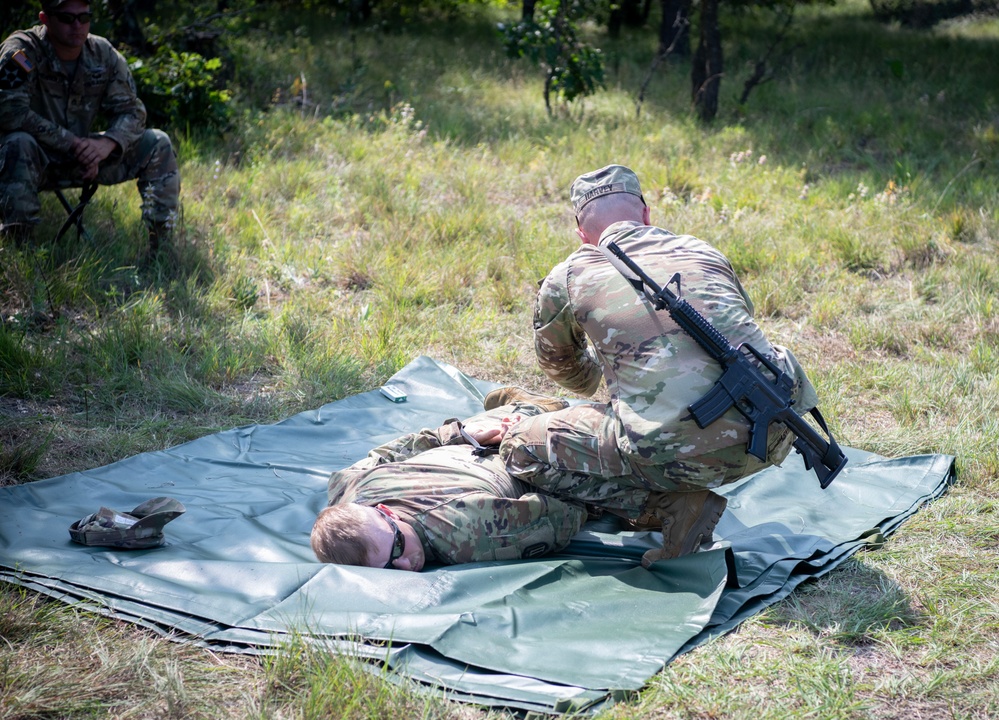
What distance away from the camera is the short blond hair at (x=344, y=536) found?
2930mm

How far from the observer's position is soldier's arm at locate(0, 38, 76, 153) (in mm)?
5586

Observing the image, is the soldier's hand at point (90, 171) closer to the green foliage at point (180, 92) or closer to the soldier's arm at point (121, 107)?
the soldier's arm at point (121, 107)

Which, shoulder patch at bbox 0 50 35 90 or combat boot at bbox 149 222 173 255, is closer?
shoulder patch at bbox 0 50 35 90

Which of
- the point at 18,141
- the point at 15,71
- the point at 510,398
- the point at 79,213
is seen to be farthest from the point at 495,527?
the point at 15,71

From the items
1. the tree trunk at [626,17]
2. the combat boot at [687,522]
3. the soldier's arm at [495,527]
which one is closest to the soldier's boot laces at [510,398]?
the soldier's arm at [495,527]

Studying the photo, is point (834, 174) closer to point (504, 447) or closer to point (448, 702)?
point (504, 447)

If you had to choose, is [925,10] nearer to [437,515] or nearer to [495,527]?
[495,527]

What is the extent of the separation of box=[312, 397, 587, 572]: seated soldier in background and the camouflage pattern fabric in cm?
13

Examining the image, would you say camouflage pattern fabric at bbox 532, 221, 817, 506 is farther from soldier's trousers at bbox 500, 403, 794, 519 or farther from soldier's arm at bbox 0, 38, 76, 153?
soldier's arm at bbox 0, 38, 76, 153

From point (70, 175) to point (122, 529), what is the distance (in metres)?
3.76

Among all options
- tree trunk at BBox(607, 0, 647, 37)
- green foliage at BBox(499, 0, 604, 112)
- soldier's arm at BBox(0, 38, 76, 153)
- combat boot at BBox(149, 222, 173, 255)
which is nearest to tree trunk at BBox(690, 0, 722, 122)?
green foliage at BBox(499, 0, 604, 112)

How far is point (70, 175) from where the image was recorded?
5941 mm

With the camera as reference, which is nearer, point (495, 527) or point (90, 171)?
point (495, 527)

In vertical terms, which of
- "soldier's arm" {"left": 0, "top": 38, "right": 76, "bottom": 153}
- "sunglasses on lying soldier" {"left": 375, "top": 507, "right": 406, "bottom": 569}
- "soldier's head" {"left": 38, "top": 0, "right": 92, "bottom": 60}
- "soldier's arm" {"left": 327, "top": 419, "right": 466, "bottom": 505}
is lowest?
"soldier's arm" {"left": 327, "top": 419, "right": 466, "bottom": 505}
